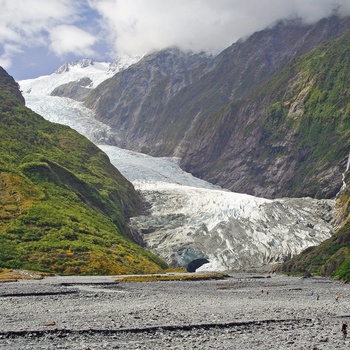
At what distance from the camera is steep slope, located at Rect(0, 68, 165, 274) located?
88062 mm

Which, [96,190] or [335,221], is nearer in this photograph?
[96,190]

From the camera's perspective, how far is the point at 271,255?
483 feet

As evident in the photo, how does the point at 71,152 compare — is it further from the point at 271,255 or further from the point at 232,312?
the point at 232,312

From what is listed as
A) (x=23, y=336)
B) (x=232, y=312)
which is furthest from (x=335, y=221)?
(x=23, y=336)

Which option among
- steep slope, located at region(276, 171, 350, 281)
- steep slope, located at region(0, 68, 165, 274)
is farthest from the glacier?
steep slope, located at region(276, 171, 350, 281)

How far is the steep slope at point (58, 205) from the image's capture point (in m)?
88.1

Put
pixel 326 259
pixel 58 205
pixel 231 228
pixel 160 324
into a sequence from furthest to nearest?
pixel 231 228 < pixel 326 259 < pixel 58 205 < pixel 160 324

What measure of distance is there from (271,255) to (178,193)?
53.7 meters

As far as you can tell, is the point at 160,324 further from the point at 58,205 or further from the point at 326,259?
the point at 326,259

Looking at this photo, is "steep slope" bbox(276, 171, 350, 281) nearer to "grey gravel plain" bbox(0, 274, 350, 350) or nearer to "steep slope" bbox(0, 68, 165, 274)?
"steep slope" bbox(0, 68, 165, 274)

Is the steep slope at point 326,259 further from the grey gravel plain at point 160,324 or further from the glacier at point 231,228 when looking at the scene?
the grey gravel plain at point 160,324

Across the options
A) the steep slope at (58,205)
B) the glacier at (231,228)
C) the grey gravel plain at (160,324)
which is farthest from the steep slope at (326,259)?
the grey gravel plain at (160,324)

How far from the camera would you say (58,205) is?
110m

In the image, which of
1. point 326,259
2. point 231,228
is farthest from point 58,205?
point 231,228
